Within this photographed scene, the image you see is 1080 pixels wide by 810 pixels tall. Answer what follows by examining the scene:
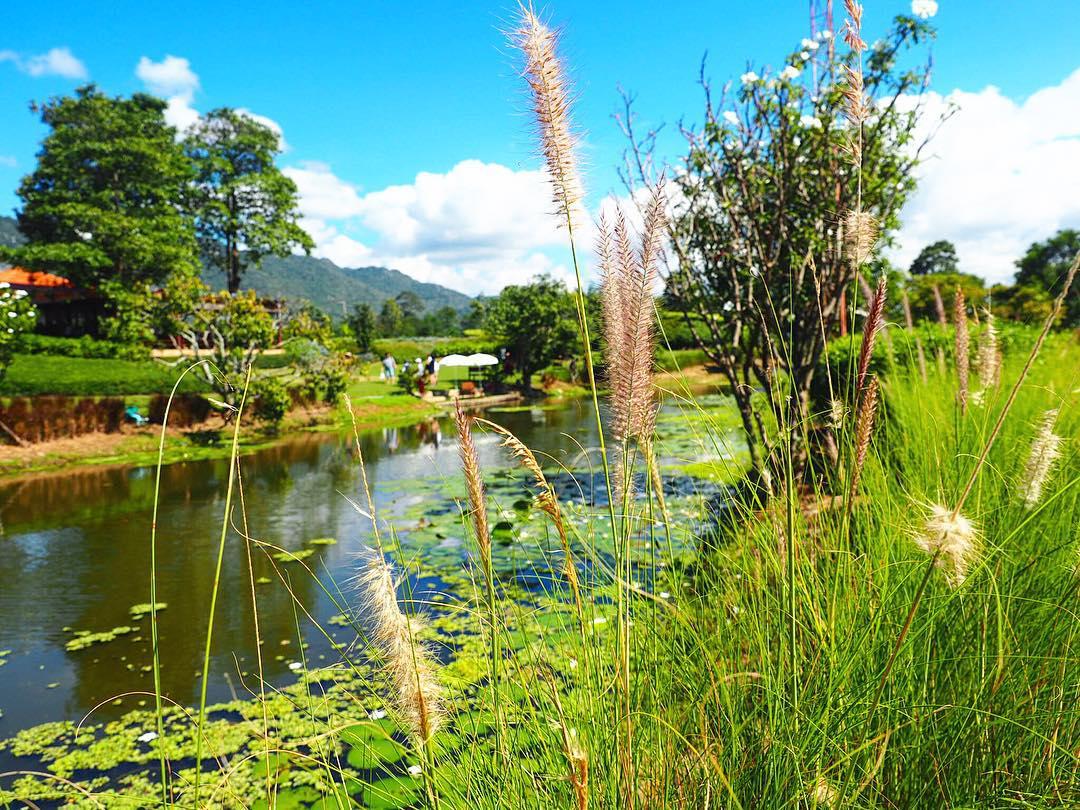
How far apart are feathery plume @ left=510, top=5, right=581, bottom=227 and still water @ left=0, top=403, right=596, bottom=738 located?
54cm

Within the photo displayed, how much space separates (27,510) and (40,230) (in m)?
21.2

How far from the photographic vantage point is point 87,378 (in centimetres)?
1364

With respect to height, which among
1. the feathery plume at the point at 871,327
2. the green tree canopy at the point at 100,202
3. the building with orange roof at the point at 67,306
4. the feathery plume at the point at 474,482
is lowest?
the feathery plume at the point at 474,482

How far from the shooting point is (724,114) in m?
5.21

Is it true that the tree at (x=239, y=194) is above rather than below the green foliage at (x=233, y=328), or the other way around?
above

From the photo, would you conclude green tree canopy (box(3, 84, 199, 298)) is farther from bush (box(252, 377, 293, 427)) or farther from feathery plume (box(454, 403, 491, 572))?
feathery plume (box(454, 403, 491, 572))

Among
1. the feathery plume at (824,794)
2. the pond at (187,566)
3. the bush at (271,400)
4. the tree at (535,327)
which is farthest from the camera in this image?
the tree at (535,327)

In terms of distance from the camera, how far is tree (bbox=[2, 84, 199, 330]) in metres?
22.6

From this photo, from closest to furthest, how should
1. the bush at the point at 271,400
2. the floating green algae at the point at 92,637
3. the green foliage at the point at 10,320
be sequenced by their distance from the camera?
the floating green algae at the point at 92,637
the green foliage at the point at 10,320
the bush at the point at 271,400

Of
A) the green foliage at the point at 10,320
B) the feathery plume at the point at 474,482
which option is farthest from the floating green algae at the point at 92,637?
the green foliage at the point at 10,320

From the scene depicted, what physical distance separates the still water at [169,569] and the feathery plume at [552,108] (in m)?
0.54

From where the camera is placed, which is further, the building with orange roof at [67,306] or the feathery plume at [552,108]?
the building with orange roof at [67,306]

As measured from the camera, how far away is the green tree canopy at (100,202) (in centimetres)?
2256

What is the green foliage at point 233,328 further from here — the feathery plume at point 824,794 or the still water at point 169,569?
the feathery plume at point 824,794
